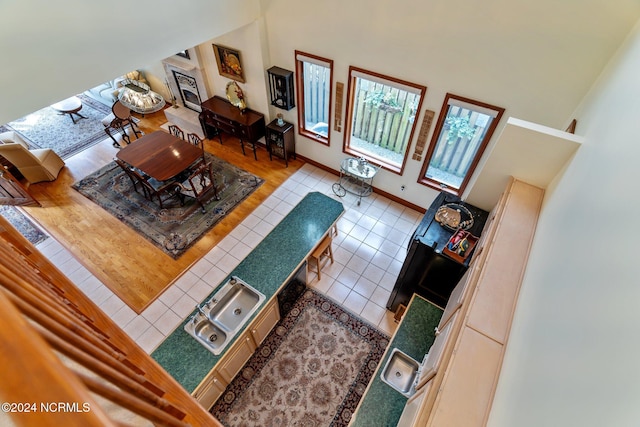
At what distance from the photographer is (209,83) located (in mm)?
6375

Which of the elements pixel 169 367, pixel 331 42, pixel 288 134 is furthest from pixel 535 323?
pixel 288 134

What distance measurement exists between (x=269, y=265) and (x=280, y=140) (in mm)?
3004

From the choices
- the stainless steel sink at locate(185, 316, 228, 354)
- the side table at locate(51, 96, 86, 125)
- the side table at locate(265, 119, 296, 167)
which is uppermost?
the side table at locate(51, 96, 86, 125)

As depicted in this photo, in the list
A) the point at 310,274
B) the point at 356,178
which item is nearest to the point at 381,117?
the point at 356,178

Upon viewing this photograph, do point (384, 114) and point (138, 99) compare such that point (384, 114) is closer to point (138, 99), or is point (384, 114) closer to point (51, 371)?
point (138, 99)

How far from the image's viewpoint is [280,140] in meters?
5.84

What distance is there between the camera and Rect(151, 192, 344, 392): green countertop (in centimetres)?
285

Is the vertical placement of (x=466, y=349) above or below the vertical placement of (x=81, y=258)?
above

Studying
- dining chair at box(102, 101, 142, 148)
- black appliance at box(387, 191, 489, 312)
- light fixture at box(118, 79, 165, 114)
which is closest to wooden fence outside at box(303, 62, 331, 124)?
light fixture at box(118, 79, 165, 114)

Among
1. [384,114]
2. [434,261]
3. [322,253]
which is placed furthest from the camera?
[384,114]

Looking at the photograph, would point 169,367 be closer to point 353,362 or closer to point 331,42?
point 353,362

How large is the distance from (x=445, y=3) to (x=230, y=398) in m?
5.05

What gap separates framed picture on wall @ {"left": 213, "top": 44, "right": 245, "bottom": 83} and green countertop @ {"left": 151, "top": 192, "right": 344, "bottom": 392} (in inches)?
118

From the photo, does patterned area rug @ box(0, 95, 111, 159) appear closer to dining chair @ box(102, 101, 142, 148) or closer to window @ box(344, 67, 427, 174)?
dining chair @ box(102, 101, 142, 148)
